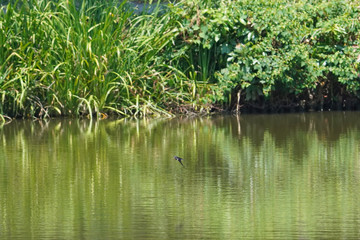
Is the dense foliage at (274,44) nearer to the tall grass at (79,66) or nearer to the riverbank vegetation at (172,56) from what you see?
the riverbank vegetation at (172,56)

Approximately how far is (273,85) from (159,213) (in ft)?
24.7

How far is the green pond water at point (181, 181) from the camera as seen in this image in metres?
5.89

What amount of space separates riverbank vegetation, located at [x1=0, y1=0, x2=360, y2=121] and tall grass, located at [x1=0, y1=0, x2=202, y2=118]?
0.02 m

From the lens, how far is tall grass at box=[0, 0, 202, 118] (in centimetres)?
1295

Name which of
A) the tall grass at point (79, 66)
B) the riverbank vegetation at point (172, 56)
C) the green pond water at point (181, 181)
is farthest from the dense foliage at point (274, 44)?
the green pond water at point (181, 181)

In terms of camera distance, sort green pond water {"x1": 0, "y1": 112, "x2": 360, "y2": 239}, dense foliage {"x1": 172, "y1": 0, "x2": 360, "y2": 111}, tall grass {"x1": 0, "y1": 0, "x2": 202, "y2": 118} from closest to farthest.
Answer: green pond water {"x1": 0, "y1": 112, "x2": 360, "y2": 239}, tall grass {"x1": 0, "y1": 0, "x2": 202, "y2": 118}, dense foliage {"x1": 172, "y1": 0, "x2": 360, "y2": 111}

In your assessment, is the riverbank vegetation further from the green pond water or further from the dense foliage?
the green pond water

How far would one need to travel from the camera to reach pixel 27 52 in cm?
1322

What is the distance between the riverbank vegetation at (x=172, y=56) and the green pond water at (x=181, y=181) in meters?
0.89

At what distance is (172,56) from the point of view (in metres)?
13.7

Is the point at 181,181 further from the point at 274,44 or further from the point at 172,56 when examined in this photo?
the point at 274,44

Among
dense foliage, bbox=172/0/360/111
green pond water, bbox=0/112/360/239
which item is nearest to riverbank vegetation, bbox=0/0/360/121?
dense foliage, bbox=172/0/360/111

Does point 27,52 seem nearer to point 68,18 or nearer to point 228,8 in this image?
point 68,18

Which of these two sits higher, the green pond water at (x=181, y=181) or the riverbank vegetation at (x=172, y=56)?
the riverbank vegetation at (x=172, y=56)
